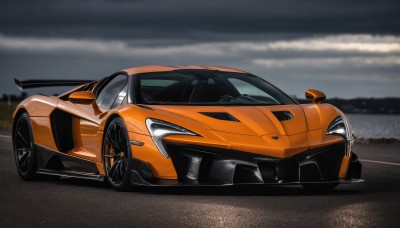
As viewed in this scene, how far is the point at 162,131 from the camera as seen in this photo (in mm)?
8250

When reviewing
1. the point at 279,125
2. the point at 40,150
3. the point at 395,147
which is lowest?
the point at 395,147

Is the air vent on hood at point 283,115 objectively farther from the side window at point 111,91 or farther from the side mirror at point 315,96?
the side window at point 111,91

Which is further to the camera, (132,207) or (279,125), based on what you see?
(279,125)

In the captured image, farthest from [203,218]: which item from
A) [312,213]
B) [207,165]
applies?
[207,165]

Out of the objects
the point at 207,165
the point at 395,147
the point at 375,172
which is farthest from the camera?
the point at 395,147

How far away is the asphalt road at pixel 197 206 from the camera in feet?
21.6

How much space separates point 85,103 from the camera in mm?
9336

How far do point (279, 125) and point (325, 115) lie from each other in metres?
0.67

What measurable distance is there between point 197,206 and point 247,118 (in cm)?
A: 122

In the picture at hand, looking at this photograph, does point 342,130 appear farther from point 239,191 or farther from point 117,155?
point 117,155

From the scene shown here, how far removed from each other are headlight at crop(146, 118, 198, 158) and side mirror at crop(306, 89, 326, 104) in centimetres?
178

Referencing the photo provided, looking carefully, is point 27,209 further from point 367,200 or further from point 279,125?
point 367,200

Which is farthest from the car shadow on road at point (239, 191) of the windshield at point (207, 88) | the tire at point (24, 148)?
the tire at point (24, 148)

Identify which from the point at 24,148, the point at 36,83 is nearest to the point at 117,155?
the point at 24,148
